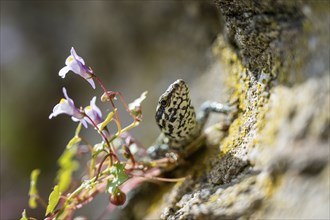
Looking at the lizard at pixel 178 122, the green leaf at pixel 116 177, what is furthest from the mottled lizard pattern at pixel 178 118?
the green leaf at pixel 116 177

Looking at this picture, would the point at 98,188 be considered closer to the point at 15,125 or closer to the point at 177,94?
the point at 177,94

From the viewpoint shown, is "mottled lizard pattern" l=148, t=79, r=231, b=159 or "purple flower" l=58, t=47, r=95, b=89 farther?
"mottled lizard pattern" l=148, t=79, r=231, b=159

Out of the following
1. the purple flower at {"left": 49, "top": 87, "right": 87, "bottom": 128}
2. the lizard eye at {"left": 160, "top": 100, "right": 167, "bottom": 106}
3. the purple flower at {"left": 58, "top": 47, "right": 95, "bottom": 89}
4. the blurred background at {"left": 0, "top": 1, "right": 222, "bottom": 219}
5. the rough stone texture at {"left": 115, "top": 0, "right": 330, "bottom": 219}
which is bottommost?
the rough stone texture at {"left": 115, "top": 0, "right": 330, "bottom": 219}

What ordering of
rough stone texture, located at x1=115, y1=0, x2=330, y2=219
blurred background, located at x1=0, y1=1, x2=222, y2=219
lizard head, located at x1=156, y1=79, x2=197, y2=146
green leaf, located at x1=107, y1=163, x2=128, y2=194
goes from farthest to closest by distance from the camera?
blurred background, located at x1=0, y1=1, x2=222, y2=219, lizard head, located at x1=156, y1=79, x2=197, y2=146, green leaf, located at x1=107, y1=163, x2=128, y2=194, rough stone texture, located at x1=115, y1=0, x2=330, y2=219

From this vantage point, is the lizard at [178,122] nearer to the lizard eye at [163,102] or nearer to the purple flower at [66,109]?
the lizard eye at [163,102]

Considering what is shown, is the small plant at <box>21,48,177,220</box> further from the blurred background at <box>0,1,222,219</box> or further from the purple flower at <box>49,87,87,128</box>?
the blurred background at <box>0,1,222,219</box>

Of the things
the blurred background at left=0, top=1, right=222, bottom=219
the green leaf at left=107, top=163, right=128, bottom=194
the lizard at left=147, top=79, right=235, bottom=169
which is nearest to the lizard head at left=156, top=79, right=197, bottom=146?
the lizard at left=147, top=79, right=235, bottom=169

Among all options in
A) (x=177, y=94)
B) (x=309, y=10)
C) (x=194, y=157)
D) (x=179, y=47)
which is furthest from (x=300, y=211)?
(x=179, y=47)

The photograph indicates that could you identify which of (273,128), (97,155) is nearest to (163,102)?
(97,155)

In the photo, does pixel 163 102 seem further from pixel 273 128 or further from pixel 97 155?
pixel 273 128
